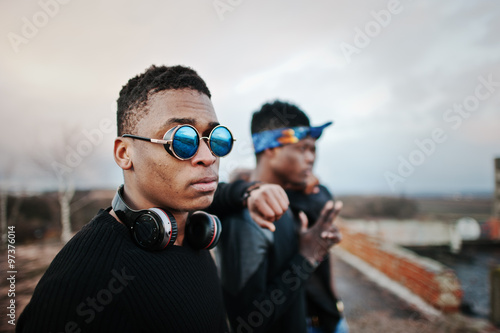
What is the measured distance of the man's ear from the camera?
3.72 feet

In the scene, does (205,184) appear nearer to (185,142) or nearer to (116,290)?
(185,142)

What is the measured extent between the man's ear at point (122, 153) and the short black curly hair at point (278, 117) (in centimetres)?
153

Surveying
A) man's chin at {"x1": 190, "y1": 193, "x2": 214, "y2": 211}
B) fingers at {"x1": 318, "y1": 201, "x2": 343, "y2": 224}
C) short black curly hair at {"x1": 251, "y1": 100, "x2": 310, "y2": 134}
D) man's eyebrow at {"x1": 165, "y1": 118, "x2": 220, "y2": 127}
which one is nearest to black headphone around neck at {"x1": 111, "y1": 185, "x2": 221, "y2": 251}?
man's chin at {"x1": 190, "y1": 193, "x2": 214, "y2": 211}

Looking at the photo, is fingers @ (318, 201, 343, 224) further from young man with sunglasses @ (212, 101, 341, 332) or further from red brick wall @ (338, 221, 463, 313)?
red brick wall @ (338, 221, 463, 313)

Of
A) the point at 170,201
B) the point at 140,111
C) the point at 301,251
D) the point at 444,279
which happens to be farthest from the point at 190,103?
the point at 444,279

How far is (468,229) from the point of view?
15.2 meters

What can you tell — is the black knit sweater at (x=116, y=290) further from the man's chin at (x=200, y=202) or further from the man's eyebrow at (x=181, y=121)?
the man's eyebrow at (x=181, y=121)

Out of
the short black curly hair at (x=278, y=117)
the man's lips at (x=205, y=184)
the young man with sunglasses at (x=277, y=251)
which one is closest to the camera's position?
the man's lips at (x=205, y=184)

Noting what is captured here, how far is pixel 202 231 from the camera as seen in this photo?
4.18 feet

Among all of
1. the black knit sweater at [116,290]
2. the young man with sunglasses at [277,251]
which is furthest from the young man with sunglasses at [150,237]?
the young man with sunglasses at [277,251]

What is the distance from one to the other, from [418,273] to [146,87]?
6729 mm

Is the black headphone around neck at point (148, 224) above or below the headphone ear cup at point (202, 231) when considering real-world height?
above

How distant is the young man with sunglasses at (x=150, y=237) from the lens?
2.73 feet

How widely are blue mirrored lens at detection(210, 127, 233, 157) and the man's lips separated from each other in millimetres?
123
